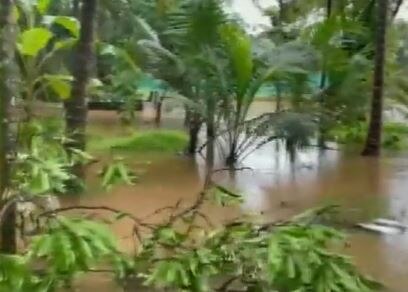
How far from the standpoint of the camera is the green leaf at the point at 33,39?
20.0ft

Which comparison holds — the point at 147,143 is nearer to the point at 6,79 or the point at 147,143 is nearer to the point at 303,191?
the point at 303,191

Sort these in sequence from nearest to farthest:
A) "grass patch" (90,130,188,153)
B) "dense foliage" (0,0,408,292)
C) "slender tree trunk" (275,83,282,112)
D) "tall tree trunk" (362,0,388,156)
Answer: "dense foliage" (0,0,408,292) → "slender tree trunk" (275,83,282,112) → "tall tree trunk" (362,0,388,156) → "grass patch" (90,130,188,153)

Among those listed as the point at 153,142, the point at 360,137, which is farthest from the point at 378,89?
the point at 153,142

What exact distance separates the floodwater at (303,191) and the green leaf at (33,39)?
4.29 feet

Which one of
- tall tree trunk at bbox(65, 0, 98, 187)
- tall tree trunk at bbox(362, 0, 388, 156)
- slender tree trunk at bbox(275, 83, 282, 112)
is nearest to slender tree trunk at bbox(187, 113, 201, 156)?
slender tree trunk at bbox(275, 83, 282, 112)

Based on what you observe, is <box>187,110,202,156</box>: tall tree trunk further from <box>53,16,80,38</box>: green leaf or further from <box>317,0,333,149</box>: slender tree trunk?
<box>53,16,80,38</box>: green leaf

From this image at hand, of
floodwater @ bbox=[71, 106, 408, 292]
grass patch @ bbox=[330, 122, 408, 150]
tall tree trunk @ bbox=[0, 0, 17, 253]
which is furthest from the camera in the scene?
grass patch @ bbox=[330, 122, 408, 150]

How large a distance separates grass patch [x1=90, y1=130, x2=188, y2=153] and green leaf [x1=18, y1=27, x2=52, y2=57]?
4.19 meters

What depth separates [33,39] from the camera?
6.20 meters

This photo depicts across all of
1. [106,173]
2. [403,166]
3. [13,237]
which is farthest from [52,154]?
[403,166]

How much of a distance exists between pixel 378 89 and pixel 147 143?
3193 millimetres

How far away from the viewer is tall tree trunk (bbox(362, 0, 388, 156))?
1030cm

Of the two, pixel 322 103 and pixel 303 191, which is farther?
pixel 322 103

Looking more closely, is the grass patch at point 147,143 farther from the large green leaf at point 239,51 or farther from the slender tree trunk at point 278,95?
the large green leaf at point 239,51
